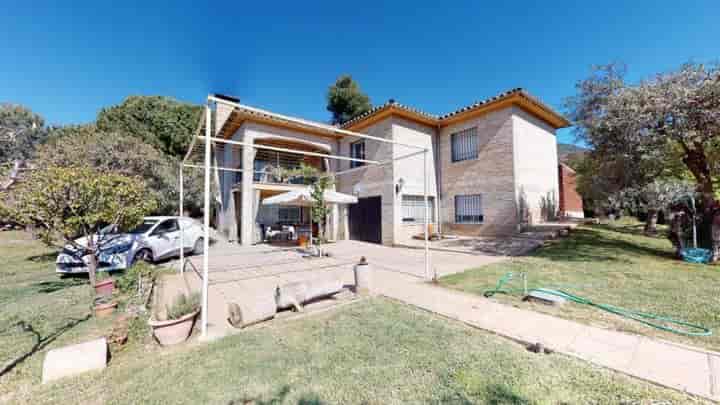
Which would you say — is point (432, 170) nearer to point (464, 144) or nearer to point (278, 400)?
point (464, 144)

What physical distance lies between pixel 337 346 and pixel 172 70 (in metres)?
18.6

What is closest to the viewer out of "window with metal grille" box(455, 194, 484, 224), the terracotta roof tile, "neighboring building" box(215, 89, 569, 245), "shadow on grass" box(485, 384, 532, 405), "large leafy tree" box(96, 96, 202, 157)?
"shadow on grass" box(485, 384, 532, 405)

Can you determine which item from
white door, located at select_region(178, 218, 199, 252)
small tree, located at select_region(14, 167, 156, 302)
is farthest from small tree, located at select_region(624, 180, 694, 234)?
white door, located at select_region(178, 218, 199, 252)

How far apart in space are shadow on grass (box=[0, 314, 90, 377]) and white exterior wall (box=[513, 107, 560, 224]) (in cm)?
1318

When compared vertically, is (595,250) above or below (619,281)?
above

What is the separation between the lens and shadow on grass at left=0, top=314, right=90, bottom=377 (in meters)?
2.81

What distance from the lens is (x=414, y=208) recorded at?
13.2 metres

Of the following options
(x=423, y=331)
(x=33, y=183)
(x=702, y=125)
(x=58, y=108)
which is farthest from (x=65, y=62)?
(x=702, y=125)

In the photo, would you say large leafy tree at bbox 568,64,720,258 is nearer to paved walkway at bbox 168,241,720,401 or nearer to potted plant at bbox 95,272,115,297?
paved walkway at bbox 168,241,720,401

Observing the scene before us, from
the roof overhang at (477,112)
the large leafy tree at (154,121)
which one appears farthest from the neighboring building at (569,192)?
the large leafy tree at (154,121)

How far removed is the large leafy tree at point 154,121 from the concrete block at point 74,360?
878 inches

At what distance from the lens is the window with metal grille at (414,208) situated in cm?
1279

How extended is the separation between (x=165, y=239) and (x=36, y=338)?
566 centimetres

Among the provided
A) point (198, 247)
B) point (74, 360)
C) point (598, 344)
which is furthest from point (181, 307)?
point (198, 247)
